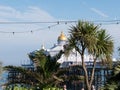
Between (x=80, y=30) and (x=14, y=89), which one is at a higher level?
(x=80, y=30)

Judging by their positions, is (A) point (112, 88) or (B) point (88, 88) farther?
(B) point (88, 88)

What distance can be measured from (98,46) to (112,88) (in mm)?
5102

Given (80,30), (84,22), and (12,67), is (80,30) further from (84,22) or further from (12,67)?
(12,67)

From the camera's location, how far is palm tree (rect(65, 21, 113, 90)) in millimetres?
19703

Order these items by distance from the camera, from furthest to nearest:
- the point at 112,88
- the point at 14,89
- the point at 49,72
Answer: the point at 49,72
the point at 14,89
the point at 112,88

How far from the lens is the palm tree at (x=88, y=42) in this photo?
64.6 ft

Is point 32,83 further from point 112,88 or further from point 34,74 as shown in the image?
point 112,88

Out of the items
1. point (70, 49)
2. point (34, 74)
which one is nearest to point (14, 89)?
point (34, 74)

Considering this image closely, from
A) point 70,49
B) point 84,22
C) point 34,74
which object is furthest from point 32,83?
point 84,22

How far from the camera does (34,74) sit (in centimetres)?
1928

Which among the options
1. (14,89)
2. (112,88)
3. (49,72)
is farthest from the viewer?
(49,72)

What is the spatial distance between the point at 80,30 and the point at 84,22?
414mm

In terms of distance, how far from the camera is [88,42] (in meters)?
19.5

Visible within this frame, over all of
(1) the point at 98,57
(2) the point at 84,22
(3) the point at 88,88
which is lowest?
(3) the point at 88,88
